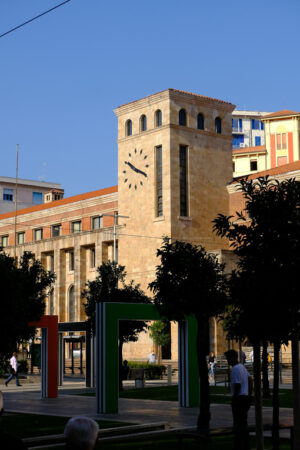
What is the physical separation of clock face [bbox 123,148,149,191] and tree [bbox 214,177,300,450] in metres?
44.5

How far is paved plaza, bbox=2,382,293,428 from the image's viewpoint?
793 inches

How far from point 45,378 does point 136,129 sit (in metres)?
32.4

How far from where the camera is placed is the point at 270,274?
1267 centimetres

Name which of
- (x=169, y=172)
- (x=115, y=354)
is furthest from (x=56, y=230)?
(x=115, y=354)

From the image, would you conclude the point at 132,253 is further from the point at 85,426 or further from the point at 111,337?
the point at 85,426

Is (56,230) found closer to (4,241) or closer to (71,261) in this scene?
(71,261)

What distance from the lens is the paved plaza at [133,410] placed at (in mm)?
20136

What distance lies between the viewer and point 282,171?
5719cm

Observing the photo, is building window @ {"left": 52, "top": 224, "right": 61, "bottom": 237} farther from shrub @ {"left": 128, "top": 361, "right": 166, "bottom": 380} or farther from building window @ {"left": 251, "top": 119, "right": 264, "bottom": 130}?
building window @ {"left": 251, "top": 119, "right": 264, "bottom": 130}

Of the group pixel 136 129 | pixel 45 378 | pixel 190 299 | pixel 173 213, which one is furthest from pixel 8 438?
pixel 136 129

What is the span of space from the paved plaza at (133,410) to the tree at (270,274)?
20.3 ft

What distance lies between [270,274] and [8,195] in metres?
88.2

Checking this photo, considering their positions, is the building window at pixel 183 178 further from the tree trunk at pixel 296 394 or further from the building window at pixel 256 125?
the building window at pixel 256 125

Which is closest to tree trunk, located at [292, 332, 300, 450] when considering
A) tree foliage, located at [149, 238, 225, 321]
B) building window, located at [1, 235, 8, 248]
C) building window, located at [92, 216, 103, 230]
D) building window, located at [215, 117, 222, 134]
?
tree foliage, located at [149, 238, 225, 321]
